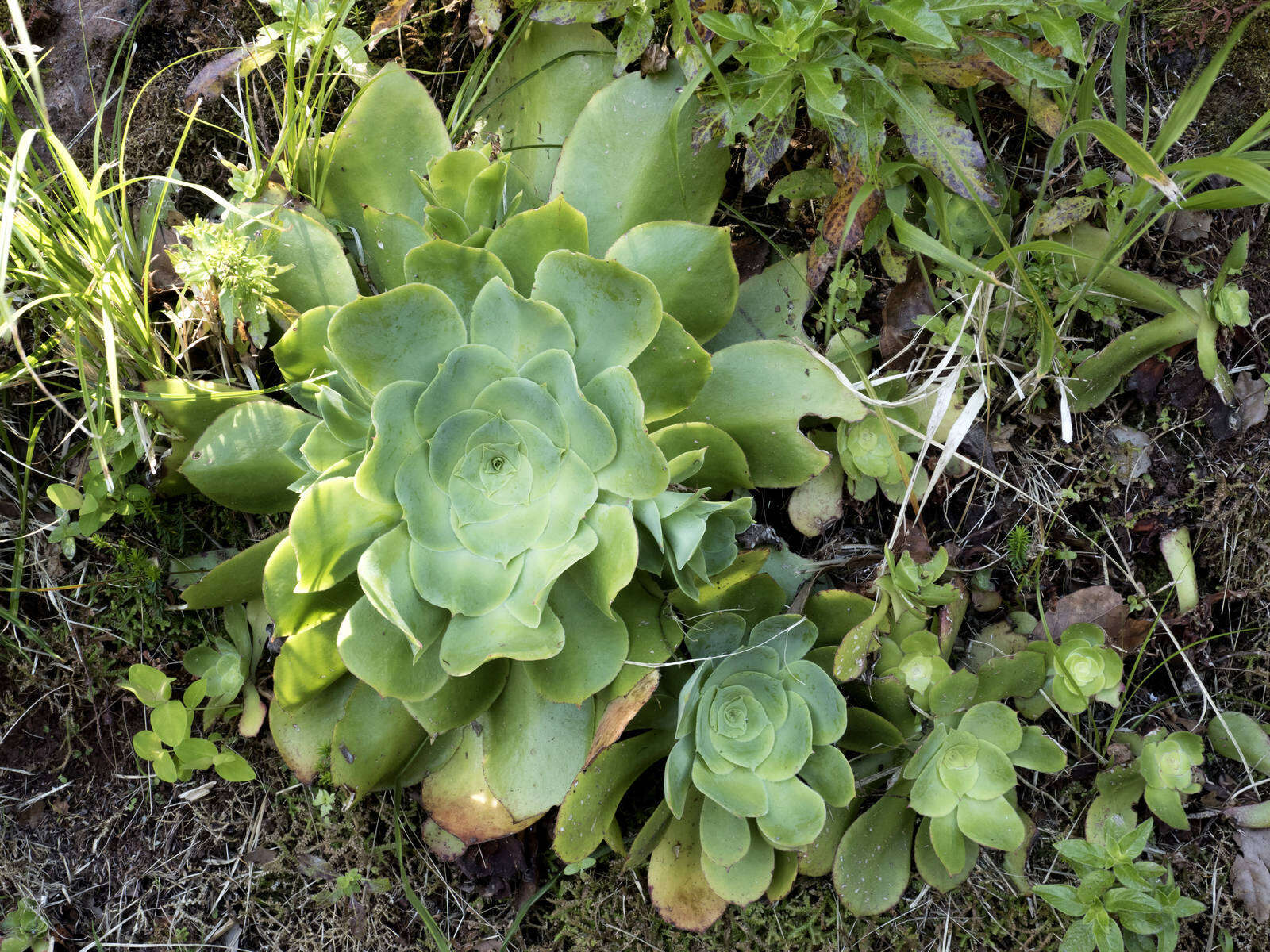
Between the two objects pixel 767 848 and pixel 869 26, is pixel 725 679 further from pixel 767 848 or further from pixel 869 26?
pixel 869 26

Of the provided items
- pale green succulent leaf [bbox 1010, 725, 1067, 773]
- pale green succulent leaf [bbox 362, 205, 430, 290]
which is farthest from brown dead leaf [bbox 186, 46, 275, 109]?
pale green succulent leaf [bbox 1010, 725, 1067, 773]

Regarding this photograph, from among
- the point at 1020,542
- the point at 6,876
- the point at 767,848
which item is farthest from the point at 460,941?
the point at 1020,542

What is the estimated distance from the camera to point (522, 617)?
1653 millimetres

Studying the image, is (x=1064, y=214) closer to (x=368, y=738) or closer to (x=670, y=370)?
(x=670, y=370)

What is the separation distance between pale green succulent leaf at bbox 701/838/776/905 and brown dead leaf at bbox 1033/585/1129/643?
0.81 metres

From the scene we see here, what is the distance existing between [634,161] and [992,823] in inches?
61.0

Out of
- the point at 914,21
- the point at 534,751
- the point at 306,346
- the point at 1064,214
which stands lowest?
the point at 534,751

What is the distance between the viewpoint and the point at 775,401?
191 centimetres

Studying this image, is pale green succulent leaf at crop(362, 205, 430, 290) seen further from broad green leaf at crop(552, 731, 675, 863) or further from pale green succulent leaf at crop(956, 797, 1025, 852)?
pale green succulent leaf at crop(956, 797, 1025, 852)

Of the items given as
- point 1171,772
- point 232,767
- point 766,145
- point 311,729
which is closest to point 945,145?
point 766,145

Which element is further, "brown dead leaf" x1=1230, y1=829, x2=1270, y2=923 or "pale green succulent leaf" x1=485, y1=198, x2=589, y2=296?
"brown dead leaf" x1=1230, y1=829, x2=1270, y2=923

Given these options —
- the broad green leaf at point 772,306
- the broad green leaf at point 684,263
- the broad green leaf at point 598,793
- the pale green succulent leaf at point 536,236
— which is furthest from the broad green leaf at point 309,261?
the broad green leaf at point 598,793

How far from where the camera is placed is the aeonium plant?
1.65 meters

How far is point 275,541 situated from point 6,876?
1.13 meters
